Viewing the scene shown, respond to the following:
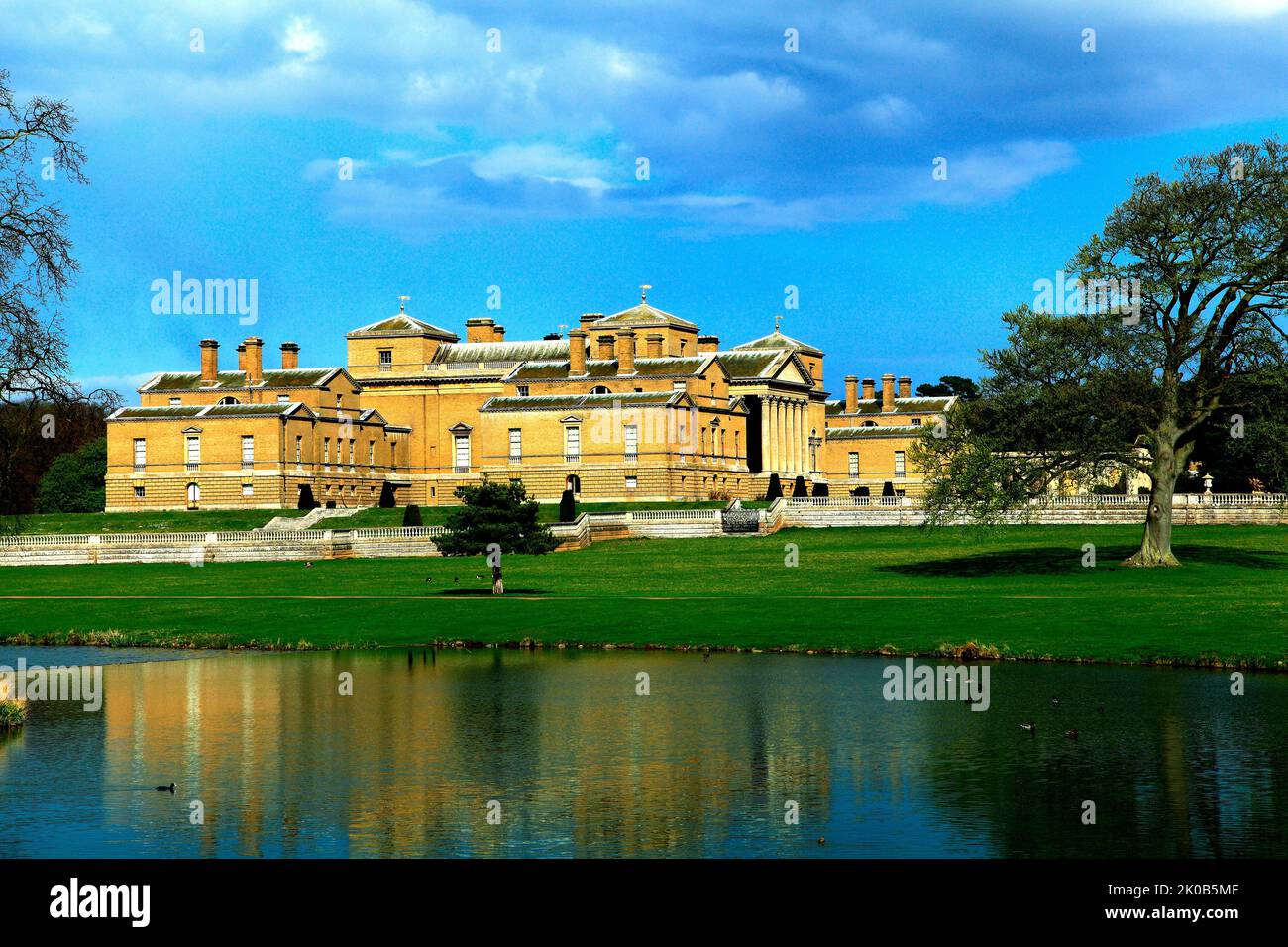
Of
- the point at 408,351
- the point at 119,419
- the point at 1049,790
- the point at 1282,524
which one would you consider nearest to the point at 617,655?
the point at 1049,790

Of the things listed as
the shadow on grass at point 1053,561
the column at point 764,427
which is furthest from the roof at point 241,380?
the shadow on grass at point 1053,561

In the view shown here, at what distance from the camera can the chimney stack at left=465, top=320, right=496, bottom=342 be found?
5349 inches

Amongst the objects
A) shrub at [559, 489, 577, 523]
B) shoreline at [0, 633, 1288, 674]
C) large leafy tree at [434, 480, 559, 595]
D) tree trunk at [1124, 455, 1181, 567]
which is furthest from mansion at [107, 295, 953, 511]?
shoreline at [0, 633, 1288, 674]

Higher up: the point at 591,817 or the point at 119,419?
the point at 119,419

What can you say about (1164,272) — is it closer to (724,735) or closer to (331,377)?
(724,735)

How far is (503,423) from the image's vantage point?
116 meters

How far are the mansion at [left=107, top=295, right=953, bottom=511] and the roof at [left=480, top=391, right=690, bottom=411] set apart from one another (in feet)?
0.48

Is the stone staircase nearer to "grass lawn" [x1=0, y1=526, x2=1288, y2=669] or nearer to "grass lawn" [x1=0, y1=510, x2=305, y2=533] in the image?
"grass lawn" [x1=0, y1=510, x2=305, y2=533]

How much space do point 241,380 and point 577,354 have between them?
25.4 m

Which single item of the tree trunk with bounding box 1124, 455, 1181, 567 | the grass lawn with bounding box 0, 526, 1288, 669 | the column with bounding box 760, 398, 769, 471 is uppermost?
the column with bounding box 760, 398, 769, 471

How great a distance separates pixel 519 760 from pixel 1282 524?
60024 mm

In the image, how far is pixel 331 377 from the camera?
120 metres

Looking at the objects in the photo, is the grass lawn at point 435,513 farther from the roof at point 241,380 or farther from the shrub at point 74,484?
the shrub at point 74,484

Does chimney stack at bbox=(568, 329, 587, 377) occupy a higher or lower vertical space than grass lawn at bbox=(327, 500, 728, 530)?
higher
